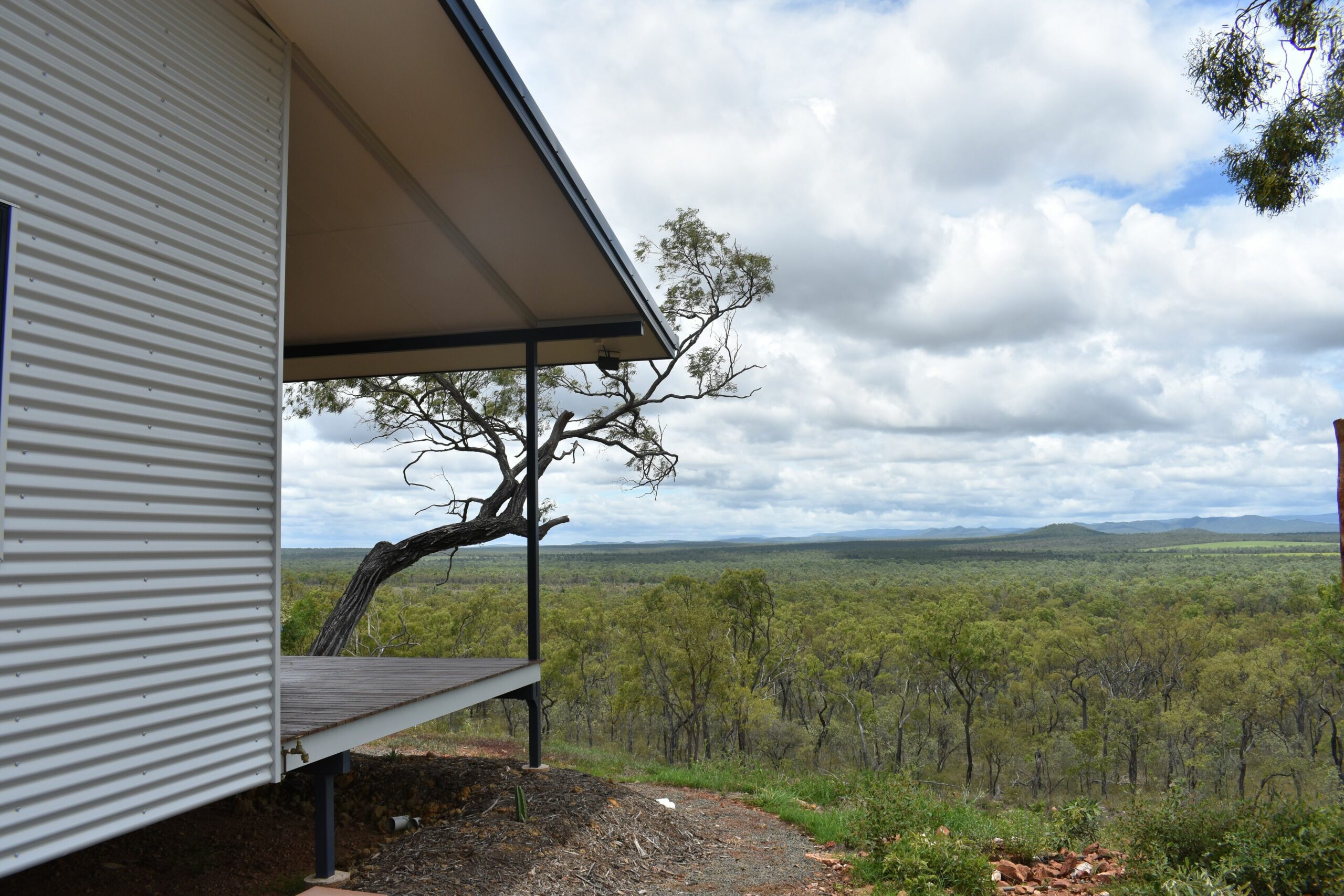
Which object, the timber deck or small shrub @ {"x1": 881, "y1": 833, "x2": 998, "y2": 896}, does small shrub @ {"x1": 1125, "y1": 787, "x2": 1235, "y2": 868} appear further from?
the timber deck

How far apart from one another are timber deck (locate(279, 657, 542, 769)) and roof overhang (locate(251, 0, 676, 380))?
2517mm

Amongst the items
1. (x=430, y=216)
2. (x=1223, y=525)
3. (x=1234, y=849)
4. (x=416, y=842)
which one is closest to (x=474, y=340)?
(x=430, y=216)

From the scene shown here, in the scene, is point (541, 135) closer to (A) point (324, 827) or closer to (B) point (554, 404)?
(A) point (324, 827)

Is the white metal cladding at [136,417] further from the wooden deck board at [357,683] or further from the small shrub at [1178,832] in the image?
the small shrub at [1178,832]

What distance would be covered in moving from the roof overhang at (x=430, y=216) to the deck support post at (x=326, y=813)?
3.12 meters

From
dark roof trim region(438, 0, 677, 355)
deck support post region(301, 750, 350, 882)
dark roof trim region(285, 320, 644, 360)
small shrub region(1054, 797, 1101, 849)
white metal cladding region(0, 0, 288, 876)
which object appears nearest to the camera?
white metal cladding region(0, 0, 288, 876)

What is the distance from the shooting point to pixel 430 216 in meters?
5.00

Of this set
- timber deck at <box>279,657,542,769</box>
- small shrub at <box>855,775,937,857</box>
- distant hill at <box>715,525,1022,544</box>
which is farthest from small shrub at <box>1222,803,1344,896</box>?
distant hill at <box>715,525,1022,544</box>

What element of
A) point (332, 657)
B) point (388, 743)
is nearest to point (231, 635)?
point (332, 657)

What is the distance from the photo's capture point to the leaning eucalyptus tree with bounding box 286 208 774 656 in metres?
8.96

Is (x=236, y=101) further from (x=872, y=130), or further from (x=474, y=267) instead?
(x=872, y=130)

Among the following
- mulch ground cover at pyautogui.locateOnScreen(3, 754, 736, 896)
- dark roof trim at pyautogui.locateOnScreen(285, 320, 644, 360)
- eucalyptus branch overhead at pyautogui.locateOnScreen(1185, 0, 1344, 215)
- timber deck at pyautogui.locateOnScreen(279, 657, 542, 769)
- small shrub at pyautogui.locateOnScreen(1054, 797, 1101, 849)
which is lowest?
small shrub at pyautogui.locateOnScreen(1054, 797, 1101, 849)

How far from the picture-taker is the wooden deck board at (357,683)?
12.6ft

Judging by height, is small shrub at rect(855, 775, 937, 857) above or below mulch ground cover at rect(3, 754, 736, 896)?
below
